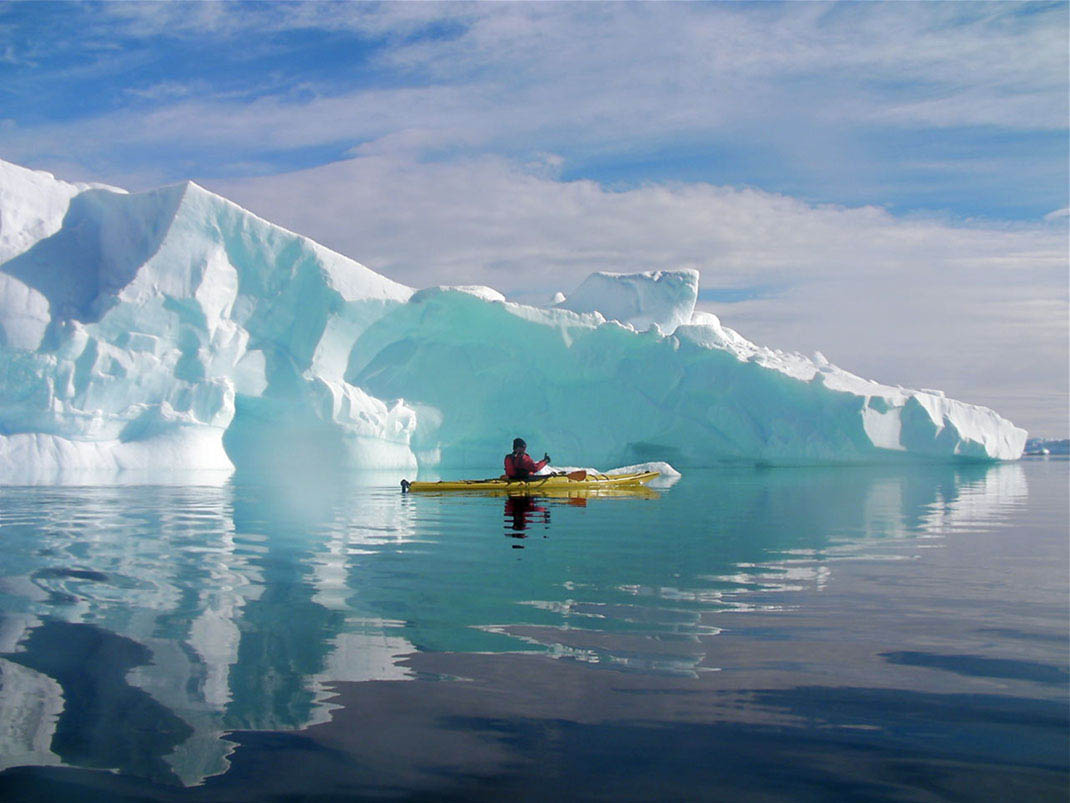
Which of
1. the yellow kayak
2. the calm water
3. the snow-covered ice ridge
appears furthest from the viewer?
the snow-covered ice ridge

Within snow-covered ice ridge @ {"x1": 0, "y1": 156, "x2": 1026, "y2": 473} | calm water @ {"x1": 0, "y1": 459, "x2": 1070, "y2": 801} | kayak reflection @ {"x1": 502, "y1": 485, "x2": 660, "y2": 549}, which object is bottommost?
calm water @ {"x1": 0, "y1": 459, "x2": 1070, "y2": 801}

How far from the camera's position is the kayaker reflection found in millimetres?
9484

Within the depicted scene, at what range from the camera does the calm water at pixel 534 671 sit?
2.81 m

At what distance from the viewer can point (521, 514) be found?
1123cm

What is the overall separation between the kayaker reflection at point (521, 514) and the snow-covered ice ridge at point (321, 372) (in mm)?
9503

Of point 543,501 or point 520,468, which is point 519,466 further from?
point 543,501

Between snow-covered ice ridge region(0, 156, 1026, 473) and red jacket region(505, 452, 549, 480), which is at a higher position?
snow-covered ice ridge region(0, 156, 1026, 473)

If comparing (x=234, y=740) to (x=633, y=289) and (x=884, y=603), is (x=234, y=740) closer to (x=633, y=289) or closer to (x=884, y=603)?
(x=884, y=603)

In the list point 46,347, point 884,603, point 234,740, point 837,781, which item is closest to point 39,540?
point 234,740

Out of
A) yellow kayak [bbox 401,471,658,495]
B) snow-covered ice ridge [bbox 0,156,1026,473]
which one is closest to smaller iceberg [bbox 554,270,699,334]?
snow-covered ice ridge [bbox 0,156,1026,473]

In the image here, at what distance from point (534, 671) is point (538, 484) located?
10024 millimetres

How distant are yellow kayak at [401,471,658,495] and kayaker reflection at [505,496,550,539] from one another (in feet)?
0.65

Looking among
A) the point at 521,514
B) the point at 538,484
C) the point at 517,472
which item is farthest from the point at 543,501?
the point at 521,514

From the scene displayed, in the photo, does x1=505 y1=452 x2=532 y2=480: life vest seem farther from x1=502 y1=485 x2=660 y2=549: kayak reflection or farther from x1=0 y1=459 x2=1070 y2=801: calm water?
x1=0 y1=459 x2=1070 y2=801: calm water
